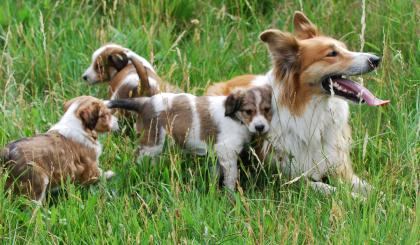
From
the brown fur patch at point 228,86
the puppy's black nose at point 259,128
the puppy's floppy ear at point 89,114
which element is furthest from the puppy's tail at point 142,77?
the puppy's black nose at point 259,128

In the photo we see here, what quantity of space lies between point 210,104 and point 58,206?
1366 mm

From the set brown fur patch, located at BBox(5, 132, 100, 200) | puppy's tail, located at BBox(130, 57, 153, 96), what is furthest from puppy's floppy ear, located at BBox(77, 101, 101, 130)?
puppy's tail, located at BBox(130, 57, 153, 96)

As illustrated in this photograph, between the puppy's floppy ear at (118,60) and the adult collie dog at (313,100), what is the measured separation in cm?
135

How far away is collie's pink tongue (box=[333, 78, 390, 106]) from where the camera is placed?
586 centimetres

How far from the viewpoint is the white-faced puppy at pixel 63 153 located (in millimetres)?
5543

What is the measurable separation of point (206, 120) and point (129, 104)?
0.59m

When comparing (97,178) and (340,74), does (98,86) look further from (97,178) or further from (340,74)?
(340,74)

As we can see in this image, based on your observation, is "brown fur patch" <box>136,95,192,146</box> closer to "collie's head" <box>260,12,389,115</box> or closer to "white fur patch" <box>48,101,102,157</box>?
"white fur patch" <box>48,101,102,157</box>

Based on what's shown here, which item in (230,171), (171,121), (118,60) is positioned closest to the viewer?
(230,171)

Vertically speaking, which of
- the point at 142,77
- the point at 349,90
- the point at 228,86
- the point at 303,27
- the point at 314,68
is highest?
the point at 303,27

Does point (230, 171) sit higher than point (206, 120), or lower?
lower

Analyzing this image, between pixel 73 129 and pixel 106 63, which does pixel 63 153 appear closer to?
pixel 73 129

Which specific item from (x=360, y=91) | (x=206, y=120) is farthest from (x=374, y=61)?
(x=206, y=120)

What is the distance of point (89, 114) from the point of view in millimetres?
5984
